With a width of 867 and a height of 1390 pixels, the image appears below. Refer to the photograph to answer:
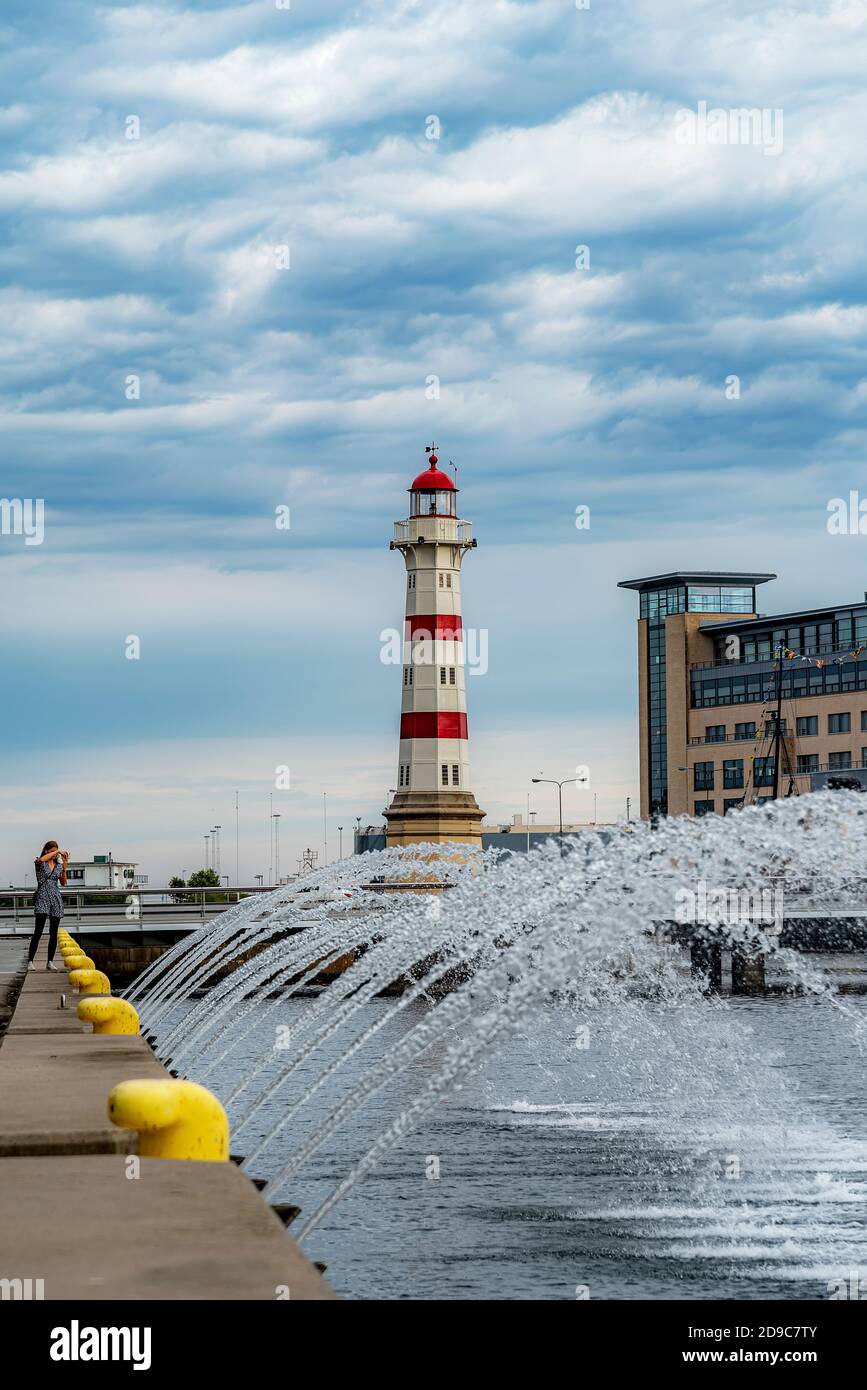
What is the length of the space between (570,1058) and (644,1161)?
10365mm

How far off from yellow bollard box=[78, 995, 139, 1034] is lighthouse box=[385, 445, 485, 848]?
51.9m

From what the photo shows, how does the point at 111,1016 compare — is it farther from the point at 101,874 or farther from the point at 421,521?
the point at 101,874

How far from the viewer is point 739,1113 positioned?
2136 centimetres

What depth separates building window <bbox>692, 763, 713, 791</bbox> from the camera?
4707 inches

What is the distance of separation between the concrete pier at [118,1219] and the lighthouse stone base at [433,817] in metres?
56.8

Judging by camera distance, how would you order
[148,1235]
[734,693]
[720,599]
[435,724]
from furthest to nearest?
[720,599] < [734,693] < [435,724] < [148,1235]

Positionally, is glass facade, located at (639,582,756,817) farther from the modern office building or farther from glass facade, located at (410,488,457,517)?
glass facade, located at (410,488,457,517)

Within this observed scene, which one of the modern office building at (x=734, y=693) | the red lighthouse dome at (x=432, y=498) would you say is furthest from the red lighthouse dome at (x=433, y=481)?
the modern office building at (x=734, y=693)

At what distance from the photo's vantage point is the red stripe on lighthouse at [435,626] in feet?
225

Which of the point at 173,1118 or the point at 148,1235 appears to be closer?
the point at 148,1235

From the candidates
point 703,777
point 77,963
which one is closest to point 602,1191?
point 77,963

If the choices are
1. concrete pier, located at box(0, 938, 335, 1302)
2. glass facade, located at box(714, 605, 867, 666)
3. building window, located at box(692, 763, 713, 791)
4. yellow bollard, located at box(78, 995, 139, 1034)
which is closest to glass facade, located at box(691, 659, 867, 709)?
glass facade, located at box(714, 605, 867, 666)

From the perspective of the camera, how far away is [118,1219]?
241 inches

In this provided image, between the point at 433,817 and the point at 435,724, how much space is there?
3.77 m
